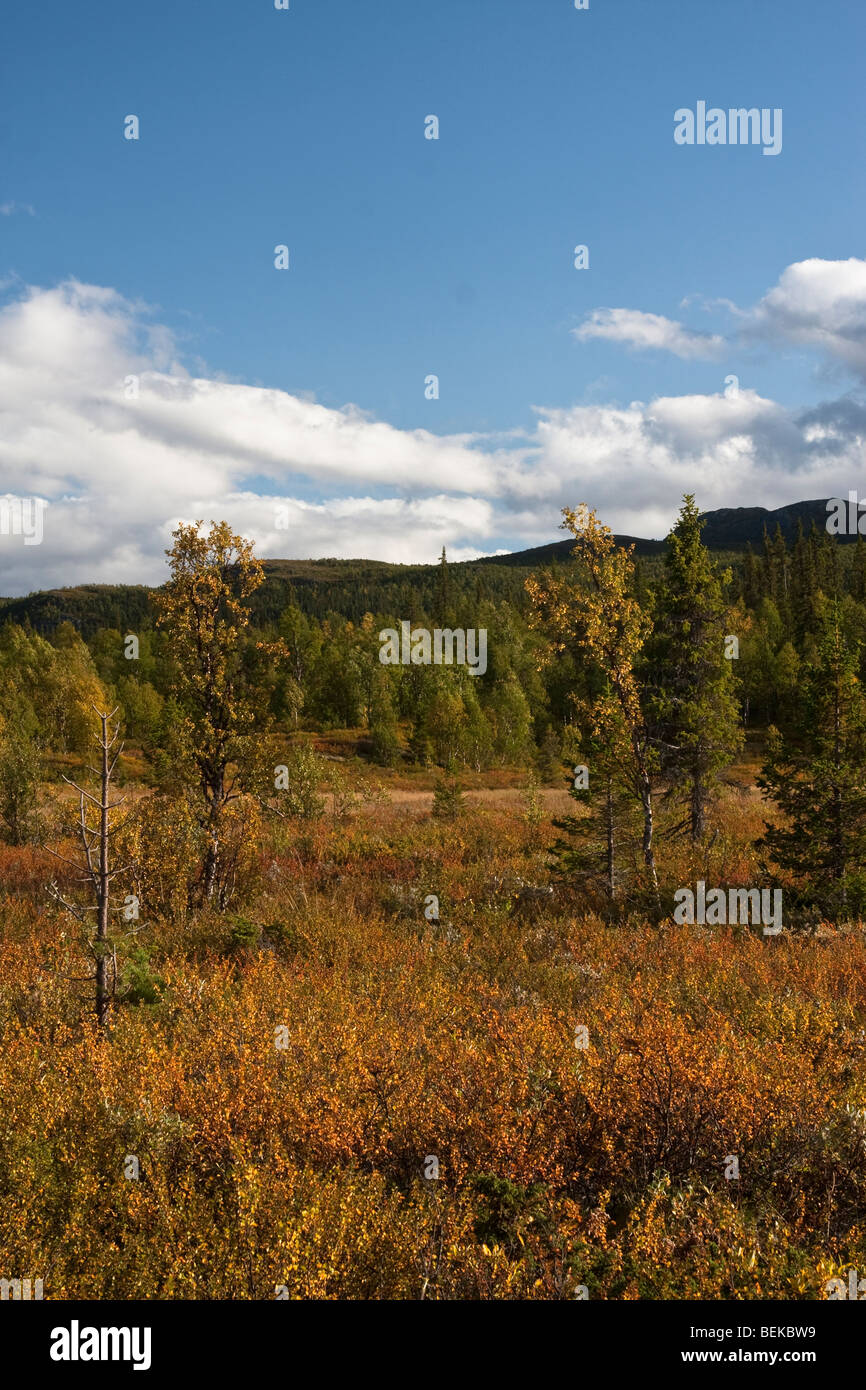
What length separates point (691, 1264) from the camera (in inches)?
148

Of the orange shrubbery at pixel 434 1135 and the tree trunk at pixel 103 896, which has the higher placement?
the tree trunk at pixel 103 896

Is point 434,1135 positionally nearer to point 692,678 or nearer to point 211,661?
point 211,661

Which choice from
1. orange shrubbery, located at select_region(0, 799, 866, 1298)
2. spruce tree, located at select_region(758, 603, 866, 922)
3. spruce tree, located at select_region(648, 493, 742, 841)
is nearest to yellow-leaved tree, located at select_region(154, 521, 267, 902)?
orange shrubbery, located at select_region(0, 799, 866, 1298)

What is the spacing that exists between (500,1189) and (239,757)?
10.2 m

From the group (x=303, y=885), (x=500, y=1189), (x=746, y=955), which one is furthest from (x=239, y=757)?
(x=500, y=1189)

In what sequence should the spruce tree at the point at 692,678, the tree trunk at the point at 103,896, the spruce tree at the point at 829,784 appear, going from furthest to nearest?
the spruce tree at the point at 692,678
the spruce tree at the point at 829,784
the tree trunk at the point at 103,896

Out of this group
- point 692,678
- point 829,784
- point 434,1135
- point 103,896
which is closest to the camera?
point 434,1135

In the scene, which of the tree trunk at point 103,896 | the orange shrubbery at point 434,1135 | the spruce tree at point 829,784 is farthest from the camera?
the spruce tree at point 829,784

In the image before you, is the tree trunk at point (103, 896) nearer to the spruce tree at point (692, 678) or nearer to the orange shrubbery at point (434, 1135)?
the orange shrubbery at point (434, 1135)

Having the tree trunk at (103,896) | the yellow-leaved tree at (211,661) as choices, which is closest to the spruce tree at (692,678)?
the yellow-leaved tree at (211,661)

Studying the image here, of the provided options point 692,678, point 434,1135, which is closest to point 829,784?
point 692,678

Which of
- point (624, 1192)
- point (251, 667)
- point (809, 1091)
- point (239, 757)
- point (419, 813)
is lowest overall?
point (419, 813)

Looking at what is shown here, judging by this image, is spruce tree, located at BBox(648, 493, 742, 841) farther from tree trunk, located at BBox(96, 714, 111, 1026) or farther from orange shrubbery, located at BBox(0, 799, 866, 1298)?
tree trunk, located at BBox(96, 714, 111, 1026)
